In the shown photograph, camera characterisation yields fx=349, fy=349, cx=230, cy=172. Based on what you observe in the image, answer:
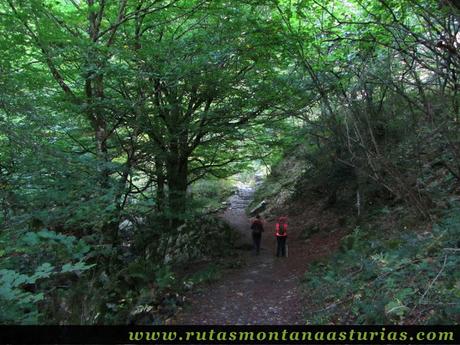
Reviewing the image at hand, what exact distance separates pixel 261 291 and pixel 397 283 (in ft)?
13.0

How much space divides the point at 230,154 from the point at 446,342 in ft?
38.7

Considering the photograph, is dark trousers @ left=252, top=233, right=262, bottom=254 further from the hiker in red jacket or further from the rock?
the rock

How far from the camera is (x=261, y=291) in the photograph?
348 inches

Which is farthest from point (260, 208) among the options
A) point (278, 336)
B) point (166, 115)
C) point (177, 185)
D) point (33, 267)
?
point (33, 267)

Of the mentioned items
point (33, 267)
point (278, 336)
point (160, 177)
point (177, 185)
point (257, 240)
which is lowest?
point (278, 336)

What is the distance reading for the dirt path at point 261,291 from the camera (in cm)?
711

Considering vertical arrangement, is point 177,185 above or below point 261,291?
above

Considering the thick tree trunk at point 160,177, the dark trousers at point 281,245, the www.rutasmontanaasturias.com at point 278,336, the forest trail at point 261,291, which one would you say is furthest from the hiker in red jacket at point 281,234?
the www.rutasmontanaasturias.com at point 278,336

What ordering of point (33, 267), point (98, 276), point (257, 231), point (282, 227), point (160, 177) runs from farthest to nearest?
point (257, 231), point (160, 177), point (282, 227), point (98, 276), point (33, 267)

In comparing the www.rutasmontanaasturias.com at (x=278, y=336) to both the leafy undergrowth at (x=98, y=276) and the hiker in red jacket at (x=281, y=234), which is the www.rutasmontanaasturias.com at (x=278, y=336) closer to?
the leafy undergrowth at (x=98, y=276)

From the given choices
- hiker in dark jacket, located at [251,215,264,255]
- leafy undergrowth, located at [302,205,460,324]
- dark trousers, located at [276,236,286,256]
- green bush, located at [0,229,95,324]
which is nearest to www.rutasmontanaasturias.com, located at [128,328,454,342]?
leafy undergrowth, located at [302,205,460,324]

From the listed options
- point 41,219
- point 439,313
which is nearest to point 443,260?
point 439,313

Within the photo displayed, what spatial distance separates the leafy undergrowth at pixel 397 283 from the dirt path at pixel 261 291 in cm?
60

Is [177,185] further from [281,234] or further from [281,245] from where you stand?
[281,245]
